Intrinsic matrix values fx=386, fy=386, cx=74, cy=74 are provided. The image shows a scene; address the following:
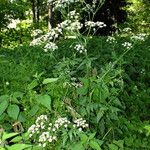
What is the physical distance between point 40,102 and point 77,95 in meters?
0.78

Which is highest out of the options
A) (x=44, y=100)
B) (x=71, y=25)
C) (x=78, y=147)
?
(x=71, y=25)

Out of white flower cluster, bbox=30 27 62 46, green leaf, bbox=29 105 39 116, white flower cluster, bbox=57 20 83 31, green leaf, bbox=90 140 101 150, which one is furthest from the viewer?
white flower cluster, bbox=57 20 83 31

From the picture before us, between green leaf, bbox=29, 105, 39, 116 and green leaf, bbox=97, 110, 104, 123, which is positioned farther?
green leaf, bbox=97, 110, 104, 123

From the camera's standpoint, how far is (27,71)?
4375mm

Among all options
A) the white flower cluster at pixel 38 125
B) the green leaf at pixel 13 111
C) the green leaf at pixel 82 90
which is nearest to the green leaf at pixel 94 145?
the white flower cluster at pixel 38 125

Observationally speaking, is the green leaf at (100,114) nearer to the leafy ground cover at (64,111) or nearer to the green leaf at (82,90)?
the leafy ground cover at (64,111)

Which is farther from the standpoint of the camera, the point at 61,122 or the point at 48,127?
the point at 48,127

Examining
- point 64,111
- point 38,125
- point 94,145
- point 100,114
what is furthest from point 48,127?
point 100,114

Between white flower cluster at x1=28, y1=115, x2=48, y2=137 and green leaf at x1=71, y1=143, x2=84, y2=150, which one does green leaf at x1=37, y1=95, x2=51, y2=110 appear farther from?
green leaf at x1=71, y1=143, x2=84, y2=150

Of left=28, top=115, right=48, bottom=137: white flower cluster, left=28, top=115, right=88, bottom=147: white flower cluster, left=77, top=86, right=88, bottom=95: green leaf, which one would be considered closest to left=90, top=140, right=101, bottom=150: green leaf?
left=28, top=115, right=88, bottom=147: white flower cluster

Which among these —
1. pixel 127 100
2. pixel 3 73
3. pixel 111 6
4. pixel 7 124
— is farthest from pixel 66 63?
pixel 111 6

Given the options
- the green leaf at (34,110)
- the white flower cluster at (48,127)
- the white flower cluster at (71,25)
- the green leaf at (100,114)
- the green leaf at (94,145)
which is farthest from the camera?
the white flower cluster at (71,25)

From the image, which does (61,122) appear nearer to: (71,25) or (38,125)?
(38,125)

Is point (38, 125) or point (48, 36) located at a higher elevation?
point (48, 36)
